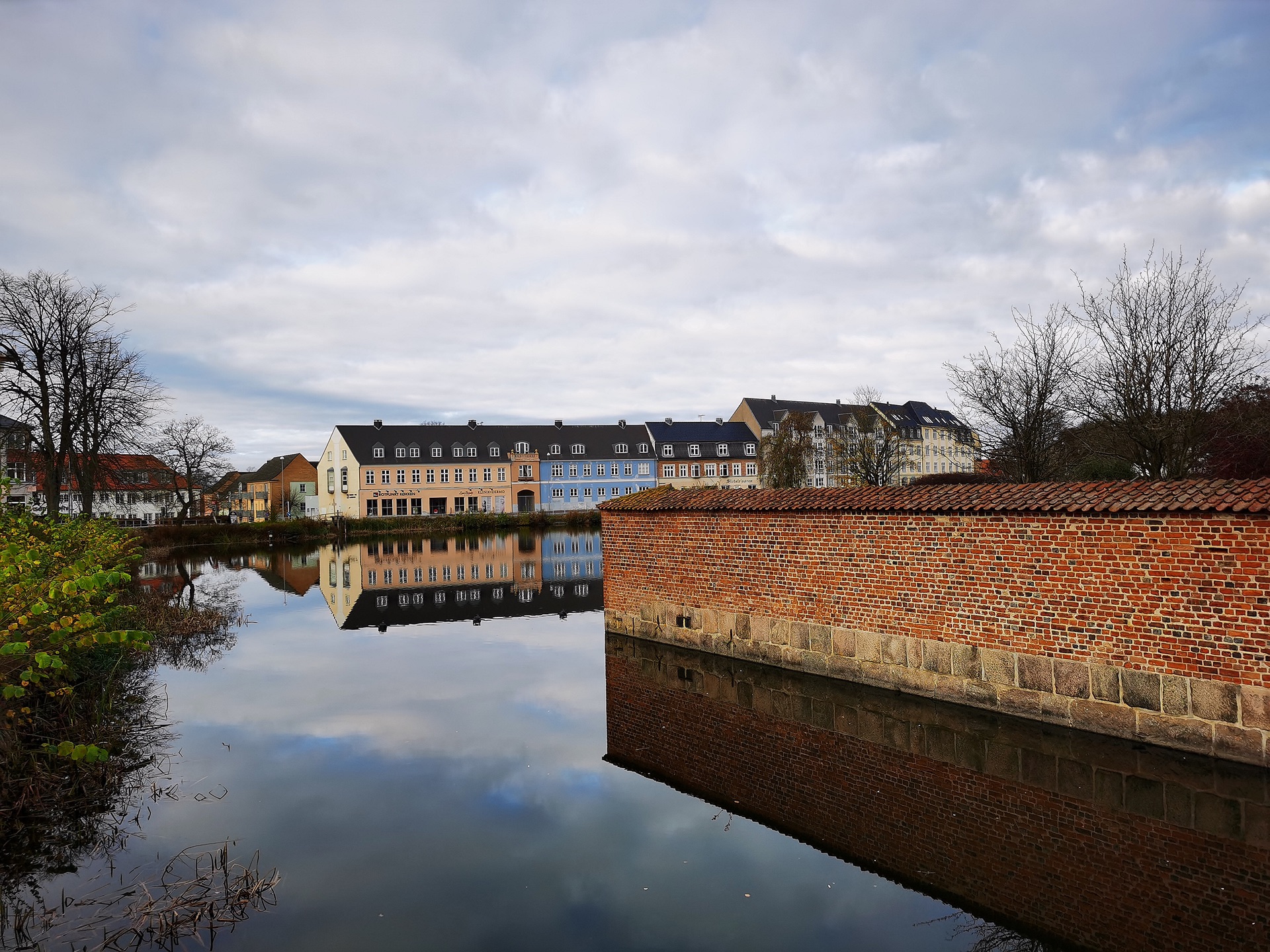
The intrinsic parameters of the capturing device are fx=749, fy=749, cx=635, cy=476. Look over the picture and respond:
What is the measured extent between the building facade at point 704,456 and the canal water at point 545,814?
206 feet

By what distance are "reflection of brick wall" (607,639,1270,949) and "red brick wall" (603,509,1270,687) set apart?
116cm

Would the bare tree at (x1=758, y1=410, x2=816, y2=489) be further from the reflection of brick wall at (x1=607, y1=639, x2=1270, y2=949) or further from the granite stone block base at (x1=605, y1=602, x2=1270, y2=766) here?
the reflection of brick wall at (x1=607, y1=639, x2=1270, y2=949)

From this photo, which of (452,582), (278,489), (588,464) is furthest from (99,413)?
(278,489)

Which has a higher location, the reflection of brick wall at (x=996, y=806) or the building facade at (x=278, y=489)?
the building facade at (x=278, y=489)

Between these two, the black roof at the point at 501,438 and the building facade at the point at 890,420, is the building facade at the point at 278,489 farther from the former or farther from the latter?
the building facade at the point at 890,420

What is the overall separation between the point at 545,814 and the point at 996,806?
14.4ft

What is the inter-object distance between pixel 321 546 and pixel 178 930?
46.7 meters

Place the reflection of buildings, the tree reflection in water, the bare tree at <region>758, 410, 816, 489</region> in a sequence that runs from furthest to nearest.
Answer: the bare tree at <region>758, 410, 816, 489</region>
the reflection of buildings
the tree reflection in water

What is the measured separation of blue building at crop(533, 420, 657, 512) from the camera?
74500mm

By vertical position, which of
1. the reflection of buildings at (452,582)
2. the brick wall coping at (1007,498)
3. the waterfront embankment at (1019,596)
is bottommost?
the reflection of buildings at (452,582)

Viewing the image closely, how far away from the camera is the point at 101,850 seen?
656cm

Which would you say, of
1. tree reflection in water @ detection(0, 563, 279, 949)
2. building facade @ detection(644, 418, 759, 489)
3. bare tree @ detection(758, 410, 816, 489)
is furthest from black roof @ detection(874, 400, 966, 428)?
tree reflection in water @ detection(0, 563, 279, 949)

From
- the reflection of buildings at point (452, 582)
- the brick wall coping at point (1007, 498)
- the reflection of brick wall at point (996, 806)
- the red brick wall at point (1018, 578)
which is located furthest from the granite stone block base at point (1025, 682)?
the reflection of buildings at point (452, 582)

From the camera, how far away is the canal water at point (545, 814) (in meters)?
5.48
